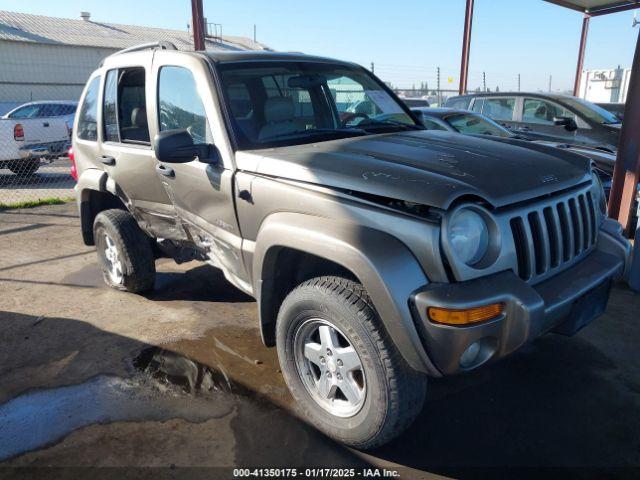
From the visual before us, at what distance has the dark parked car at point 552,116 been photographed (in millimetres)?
7809

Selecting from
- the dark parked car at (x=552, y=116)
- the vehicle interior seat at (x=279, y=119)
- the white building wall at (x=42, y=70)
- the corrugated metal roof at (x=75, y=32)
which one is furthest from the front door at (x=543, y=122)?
the white building wall at (x=42, y=70)

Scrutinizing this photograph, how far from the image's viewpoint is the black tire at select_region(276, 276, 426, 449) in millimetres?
2289

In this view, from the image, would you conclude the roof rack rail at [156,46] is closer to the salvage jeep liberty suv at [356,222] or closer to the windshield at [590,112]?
the salvage jeep liberty suv at [356,222]

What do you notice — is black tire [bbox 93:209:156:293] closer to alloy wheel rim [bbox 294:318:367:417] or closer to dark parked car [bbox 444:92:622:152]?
alloy wheel rim [bbox 294:318:367:417]

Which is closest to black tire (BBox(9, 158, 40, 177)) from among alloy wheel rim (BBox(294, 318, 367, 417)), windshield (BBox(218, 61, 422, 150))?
windshield (BBox(218, 61, 422, 150))

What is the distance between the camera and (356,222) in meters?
2.29

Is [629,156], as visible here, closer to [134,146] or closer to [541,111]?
[541,111]

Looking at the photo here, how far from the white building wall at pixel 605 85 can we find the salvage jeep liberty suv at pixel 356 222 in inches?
888

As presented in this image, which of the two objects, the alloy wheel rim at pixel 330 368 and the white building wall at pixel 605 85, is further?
the white building wall at pixel 605 85

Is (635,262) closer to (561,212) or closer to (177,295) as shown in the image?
(561,212)

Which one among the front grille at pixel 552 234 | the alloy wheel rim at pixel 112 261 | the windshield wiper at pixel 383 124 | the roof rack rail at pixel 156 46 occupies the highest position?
the roof rack rail at pixel 156 46

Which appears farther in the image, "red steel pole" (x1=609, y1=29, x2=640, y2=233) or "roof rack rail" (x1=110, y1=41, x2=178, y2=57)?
"red steel pole" (x1=609, y1=29, x2=640, y2=233)

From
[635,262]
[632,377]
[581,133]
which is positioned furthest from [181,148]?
[581,133]

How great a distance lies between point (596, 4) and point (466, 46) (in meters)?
3.06
